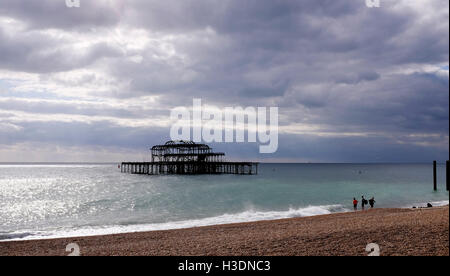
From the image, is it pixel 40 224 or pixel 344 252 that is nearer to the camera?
pixel 344 252

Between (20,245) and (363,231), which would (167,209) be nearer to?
(20,245)

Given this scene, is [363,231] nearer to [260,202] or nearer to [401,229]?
[401,229]

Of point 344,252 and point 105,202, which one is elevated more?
point 344,252

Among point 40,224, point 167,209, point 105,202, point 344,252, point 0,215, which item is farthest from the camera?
point 105,202

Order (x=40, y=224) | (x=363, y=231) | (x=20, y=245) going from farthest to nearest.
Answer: (x=40, y=224), (x=20, y=245), (x=363, y=231)

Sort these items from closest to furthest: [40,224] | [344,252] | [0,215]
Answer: [344,252] < [40,224] < [0,215]

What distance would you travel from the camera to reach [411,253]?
7328 mm
